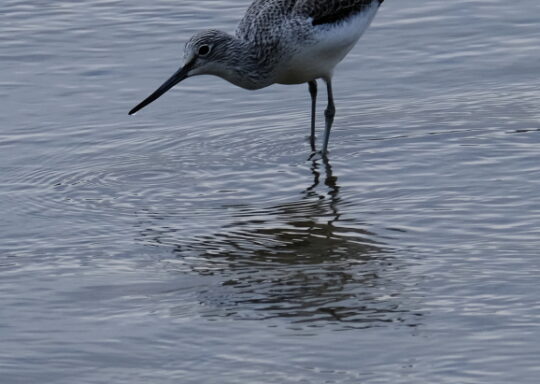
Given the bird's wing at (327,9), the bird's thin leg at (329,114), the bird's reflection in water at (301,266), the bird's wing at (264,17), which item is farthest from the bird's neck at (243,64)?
the bird's reflection in water at (301,266)

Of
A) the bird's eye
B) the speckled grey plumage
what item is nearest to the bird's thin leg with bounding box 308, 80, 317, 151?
the speckled grey plumage

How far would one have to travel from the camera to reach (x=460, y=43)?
436 inches

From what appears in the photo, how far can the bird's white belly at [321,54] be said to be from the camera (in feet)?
30.3

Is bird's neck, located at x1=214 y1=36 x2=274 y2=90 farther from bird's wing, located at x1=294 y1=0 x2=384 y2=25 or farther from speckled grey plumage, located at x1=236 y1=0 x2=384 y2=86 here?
bird's wing, located at x1=294 y1=0 x2=384 y2=25

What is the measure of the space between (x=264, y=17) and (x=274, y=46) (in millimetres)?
234

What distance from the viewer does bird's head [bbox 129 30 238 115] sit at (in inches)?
351

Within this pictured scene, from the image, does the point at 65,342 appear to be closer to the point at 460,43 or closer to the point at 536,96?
the point at 536,96

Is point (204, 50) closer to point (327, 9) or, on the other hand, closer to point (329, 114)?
point (327, 9)

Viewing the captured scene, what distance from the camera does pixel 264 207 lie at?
26.9 ft

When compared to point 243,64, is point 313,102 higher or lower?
lower

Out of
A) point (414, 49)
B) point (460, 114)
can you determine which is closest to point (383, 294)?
point (460, 114)

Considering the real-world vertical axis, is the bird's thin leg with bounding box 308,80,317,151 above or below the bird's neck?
below

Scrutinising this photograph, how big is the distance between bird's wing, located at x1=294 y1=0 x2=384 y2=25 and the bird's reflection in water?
136 cm

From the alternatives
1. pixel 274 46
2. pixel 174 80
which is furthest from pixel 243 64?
pixel 174 80
